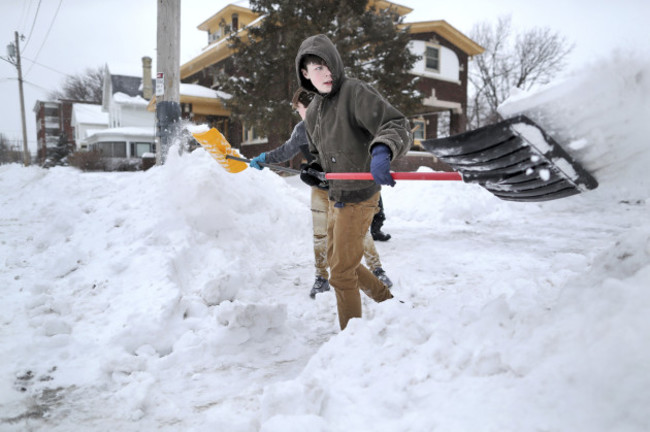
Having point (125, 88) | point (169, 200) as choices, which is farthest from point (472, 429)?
point (125, 88)

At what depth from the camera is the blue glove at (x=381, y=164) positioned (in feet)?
6.96

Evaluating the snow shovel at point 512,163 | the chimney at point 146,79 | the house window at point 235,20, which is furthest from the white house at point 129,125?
the snow shovel at point 512,163

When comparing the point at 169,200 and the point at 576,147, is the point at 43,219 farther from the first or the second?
the point at 576,147

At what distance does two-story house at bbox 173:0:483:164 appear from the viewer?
66.0ft

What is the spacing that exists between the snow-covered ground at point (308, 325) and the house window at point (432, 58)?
17245 mm

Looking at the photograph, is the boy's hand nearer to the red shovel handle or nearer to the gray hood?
the red shovel handle

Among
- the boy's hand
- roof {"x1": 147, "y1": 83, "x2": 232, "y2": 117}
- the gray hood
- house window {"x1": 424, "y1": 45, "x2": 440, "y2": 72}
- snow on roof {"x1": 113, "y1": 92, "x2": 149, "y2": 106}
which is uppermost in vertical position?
house window {"x1": 424, "y1": 45, "x2": 440, "y2": 72}

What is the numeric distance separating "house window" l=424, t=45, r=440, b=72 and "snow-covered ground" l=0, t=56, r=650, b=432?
17.2 metres

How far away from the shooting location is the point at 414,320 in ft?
7.00

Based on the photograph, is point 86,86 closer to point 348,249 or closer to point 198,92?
point 198,92

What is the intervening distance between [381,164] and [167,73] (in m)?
5.50

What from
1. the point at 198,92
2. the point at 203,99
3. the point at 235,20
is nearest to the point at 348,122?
the point at 203,99

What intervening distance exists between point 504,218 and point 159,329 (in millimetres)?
6916

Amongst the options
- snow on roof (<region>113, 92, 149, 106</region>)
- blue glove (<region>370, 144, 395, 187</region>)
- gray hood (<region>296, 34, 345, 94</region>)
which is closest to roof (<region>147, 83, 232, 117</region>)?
snow on roof (<region>113, 92, 149, 106</region>)
